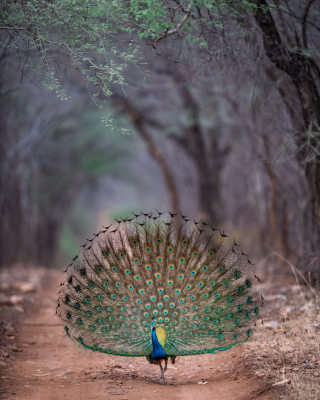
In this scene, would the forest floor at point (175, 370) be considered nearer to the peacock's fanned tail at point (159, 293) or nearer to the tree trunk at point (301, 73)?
the peacock's fanned tail at point (159, 293)

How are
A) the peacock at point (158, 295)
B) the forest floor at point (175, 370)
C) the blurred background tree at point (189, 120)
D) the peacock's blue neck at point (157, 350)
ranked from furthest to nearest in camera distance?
1. the blurred background tree at point (189, 120)
2. the peacock at point (158, 295)
3. the peacock's blue neck at point (157, 350)
4. the forest floor at point (175, 370)

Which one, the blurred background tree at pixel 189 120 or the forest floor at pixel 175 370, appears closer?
the forest floor at pixel 175 370

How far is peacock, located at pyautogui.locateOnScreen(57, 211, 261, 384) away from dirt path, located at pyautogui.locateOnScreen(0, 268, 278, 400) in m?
0.39

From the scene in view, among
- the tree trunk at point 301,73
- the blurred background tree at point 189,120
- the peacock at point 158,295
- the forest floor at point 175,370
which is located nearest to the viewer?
the forest floor at point 175,370

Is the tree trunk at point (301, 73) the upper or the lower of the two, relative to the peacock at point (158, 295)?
upper

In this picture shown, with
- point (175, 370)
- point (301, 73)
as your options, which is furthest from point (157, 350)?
point (301, 73)

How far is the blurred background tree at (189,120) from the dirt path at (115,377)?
121 inches

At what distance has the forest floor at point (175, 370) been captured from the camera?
4.68 m

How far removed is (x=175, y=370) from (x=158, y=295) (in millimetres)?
1359

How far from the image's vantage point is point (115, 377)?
17.4 ft

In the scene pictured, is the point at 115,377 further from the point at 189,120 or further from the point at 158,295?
the point at 189,120

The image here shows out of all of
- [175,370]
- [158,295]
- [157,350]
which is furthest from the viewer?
[175,370]

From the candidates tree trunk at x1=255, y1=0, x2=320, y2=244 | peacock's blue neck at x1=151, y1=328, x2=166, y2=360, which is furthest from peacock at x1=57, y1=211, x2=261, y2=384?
tree trunk at x1=255, y1=0, x2=320, y2=244

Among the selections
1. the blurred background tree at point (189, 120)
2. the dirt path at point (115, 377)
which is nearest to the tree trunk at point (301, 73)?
the blurred background tree at point (189, 120)
